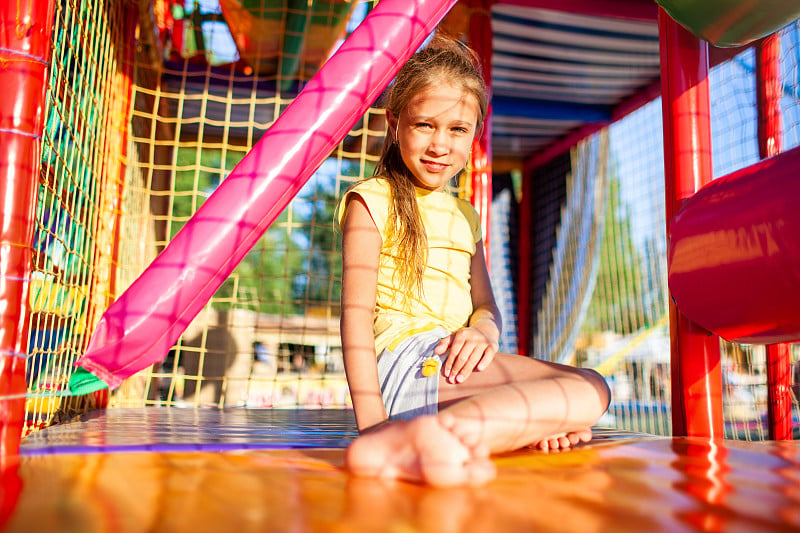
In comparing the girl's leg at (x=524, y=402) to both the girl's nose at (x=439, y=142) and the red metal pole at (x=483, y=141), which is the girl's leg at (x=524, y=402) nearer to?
the girl's nose at (x=439, y=142)

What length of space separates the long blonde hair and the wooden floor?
373 mm

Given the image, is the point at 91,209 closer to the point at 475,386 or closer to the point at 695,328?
the point at 475,386

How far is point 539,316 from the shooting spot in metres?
4.25

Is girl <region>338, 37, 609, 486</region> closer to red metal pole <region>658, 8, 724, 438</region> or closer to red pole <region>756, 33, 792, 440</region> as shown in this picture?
red metal pole <region>658, 8, 724, 438</region>

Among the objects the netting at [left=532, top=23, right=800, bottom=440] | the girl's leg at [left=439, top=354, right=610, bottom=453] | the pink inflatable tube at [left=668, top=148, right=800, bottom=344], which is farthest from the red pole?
the girl's leg at [left=439, top=354, right=610, bottom=453]

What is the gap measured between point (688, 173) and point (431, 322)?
0.68 meters

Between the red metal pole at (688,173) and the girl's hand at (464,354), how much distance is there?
1.64 ft

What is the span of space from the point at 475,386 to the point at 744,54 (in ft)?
7.51

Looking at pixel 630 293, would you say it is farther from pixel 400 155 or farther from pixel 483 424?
pixel 483 424

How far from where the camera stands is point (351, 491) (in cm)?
69

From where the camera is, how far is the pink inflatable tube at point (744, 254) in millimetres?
978

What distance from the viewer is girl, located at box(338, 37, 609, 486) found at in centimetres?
80

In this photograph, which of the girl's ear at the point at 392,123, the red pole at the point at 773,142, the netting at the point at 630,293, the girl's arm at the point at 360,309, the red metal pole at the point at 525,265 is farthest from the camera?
the red metal pole at the point at 525,265

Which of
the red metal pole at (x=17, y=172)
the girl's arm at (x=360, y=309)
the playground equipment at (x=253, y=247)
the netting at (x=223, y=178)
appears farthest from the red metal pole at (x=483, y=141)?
the red metal pole at (x=17, y=172)
